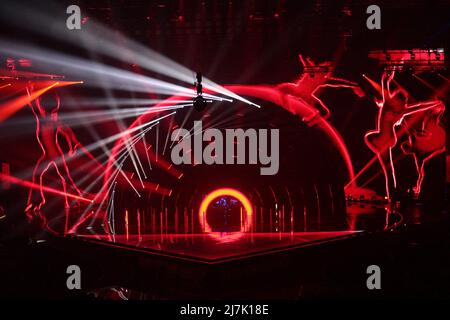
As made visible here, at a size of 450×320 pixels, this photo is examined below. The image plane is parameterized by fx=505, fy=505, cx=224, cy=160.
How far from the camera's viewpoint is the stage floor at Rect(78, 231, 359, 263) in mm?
5039

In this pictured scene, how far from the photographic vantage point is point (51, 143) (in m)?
9.55

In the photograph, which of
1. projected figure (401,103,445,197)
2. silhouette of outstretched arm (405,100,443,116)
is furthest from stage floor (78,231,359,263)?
silhouette of outstretched arm (405,100,443,116)

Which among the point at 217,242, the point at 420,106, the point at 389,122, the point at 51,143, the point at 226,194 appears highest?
the point at 420,106

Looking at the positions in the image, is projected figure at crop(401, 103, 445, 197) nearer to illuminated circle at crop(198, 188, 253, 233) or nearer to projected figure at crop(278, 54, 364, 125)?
projected figure at crop(278, 54, 364, 125)

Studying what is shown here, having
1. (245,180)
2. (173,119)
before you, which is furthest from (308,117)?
(173,119)

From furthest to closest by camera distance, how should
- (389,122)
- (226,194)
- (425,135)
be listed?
(425,135)
(389,122)
(226,194)

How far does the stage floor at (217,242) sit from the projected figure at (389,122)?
3776 millimetres

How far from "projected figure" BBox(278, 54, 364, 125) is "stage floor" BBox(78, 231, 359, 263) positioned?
353 centimetres

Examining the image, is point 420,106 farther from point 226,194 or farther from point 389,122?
point 226,194

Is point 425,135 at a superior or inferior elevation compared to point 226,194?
superior

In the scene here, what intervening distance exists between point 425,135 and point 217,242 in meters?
5.66

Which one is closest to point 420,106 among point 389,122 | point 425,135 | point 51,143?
point 425,135

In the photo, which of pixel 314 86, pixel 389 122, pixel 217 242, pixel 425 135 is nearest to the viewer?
pixel 217 242

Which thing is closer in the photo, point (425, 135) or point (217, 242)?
point (217, 242)
